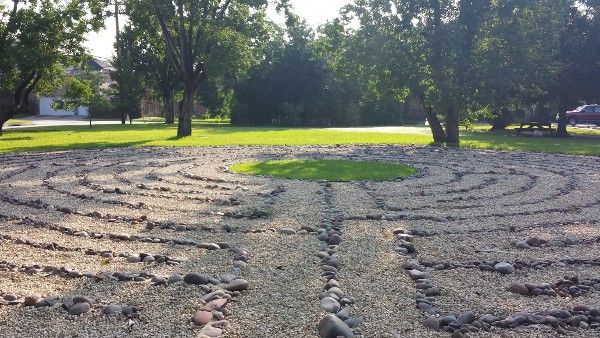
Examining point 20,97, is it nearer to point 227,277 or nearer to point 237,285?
point 227,277

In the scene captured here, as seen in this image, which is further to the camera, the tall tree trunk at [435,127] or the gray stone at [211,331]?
the tall tree trunk at [435,127]

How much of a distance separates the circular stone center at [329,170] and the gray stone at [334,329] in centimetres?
869

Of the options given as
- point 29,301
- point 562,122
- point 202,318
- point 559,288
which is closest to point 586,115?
point 562,122

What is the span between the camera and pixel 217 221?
348 inches

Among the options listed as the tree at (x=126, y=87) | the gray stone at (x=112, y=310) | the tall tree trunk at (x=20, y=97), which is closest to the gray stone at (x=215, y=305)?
the gray stone at (x=112, y=310)

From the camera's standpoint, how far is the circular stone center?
13727 millimetres

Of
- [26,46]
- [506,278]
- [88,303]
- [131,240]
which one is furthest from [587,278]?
[26,46]

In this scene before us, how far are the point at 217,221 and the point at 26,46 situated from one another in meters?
25.0

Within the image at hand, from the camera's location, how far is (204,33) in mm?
30109

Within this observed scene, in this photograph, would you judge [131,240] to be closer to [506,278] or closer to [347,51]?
[506,278]

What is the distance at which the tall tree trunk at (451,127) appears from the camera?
25.4m

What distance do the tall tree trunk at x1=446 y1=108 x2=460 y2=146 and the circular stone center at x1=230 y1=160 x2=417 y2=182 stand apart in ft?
32.4

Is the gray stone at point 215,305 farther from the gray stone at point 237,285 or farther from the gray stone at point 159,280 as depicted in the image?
the gray stone at point 159,280

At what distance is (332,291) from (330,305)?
398 millimetres
